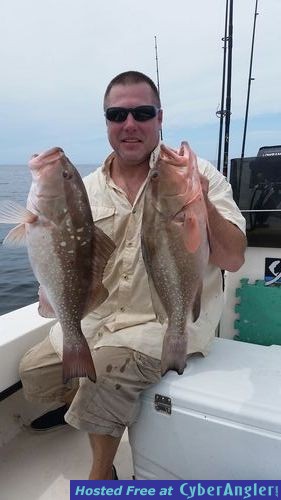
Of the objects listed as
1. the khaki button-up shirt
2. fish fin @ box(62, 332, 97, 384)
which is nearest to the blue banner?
fish fin @ box(62, 332, 97, 384)

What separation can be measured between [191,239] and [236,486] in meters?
1.19

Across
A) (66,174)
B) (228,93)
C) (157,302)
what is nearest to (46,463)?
(157,302)

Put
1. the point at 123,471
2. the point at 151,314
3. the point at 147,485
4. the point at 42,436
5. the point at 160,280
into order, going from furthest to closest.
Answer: the point at 42,436 < the point at 123,471 < the point at 151,314 < the point at 147,485 < the point at 160,280

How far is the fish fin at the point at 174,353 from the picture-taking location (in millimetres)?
1977

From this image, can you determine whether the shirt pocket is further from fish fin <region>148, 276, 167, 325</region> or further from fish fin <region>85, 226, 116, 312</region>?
fish fin <region>148, 276, 167, 325</region>

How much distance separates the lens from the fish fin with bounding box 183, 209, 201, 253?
68.4 inches

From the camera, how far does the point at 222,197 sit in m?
2.52

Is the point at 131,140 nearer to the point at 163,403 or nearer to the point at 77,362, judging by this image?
the point at 77,362

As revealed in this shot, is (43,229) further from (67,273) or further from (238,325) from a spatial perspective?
(238,325)

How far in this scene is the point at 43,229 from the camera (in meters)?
1.93

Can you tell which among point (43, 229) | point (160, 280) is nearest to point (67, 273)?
point (43, 229)

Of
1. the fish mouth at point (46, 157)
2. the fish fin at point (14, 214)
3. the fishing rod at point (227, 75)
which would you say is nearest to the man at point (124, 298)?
the fish mouth at point (46, 157)

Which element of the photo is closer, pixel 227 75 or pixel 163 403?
pixel 163 403

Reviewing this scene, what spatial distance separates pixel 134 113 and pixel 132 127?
8 cm
